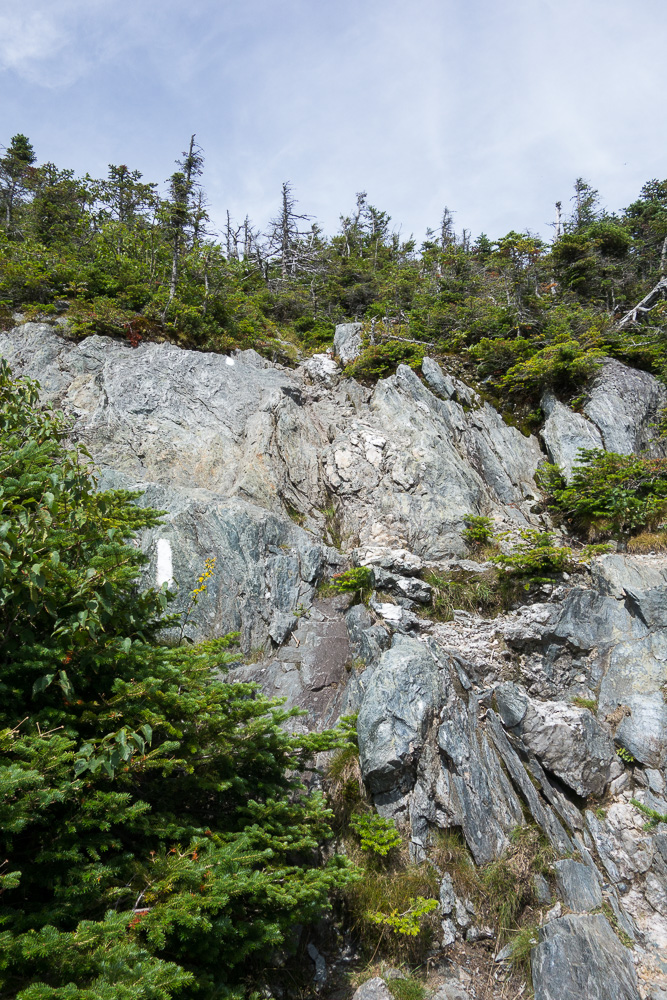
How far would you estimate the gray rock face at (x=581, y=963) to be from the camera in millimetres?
5008

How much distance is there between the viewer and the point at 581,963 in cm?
517

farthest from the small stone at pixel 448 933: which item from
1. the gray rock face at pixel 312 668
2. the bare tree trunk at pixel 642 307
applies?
the bare tree trunk at pixel 642 307

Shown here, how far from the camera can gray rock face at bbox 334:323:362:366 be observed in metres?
17.1

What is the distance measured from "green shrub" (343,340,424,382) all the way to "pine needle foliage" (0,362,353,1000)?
12209mm

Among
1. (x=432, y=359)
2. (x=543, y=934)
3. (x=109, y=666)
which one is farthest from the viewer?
(x=432, y=359)

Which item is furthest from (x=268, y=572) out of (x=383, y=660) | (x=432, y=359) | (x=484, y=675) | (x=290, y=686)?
(x=432, y=359)

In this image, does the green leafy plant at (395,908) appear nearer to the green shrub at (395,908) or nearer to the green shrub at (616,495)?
the green shrub at (395,908)

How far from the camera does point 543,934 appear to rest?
547 centimetres

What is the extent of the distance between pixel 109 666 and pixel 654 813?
7.17 meters

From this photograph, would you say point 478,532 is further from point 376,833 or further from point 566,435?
point 376,833

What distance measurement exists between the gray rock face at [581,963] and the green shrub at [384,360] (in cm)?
1367

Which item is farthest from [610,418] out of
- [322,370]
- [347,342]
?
[322,370]

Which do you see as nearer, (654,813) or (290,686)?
(654,813)

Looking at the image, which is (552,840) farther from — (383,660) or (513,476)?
(513,476)
